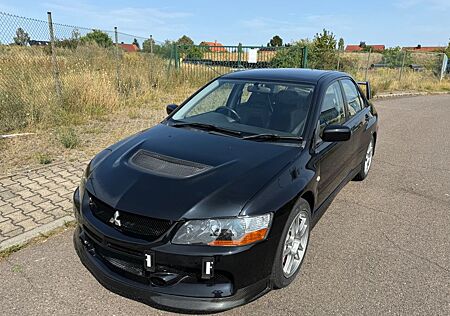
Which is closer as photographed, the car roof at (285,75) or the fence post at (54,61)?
the car roof at (285,75)

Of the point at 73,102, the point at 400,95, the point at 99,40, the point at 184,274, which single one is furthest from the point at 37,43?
the point at 400,95

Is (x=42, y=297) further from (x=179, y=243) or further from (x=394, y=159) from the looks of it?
(x=394, y=159)

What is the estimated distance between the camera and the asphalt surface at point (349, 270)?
233 centimetres

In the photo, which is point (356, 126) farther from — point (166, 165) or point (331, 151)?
point (166, 165)

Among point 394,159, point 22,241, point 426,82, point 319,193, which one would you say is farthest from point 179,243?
point 426,82

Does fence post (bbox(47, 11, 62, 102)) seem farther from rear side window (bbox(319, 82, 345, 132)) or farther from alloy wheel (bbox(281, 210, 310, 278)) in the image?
alloy wheel (bbox(281, 210, 310, 278))

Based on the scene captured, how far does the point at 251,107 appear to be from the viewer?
3.32 m

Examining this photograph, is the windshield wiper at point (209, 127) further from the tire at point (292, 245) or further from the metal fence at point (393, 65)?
the metal fence at point (393, 65)

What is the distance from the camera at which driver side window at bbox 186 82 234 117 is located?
3.60m

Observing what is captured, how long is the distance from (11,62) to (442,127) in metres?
11.1

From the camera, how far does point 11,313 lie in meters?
2.22

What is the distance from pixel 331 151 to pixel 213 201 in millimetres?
1659

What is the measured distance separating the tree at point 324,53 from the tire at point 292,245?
541 inches

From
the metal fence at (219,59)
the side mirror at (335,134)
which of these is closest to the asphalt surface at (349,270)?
the side mirror at (335,134)
